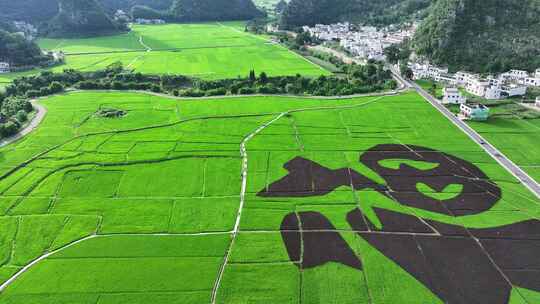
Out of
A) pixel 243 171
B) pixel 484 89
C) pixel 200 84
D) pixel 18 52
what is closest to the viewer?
pixel 243 171

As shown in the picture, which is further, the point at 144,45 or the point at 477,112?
the point at 144,45

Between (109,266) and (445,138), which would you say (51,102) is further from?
(445,138)

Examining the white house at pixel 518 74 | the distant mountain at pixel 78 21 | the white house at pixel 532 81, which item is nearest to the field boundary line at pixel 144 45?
the distant mountain at pixel 78 21

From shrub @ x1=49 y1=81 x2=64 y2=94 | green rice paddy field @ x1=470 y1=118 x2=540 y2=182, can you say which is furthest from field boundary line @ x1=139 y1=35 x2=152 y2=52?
green rice paddy field @ x1=470 y1=118 x2=540 y2=182

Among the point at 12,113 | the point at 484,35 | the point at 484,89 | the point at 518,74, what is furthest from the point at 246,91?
the point at 484,35

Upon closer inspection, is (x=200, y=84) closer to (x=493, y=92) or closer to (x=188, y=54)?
(x=188, y=54)

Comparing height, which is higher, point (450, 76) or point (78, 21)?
point (78, 21)
